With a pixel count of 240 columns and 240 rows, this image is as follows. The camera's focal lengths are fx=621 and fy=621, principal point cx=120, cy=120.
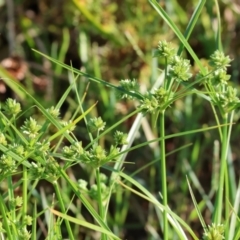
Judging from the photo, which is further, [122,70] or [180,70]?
[122,70]

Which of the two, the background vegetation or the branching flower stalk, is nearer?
the branching flower stalk

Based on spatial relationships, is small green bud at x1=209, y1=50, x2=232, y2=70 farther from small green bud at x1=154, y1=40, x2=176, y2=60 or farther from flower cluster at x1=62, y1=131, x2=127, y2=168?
flower cluster at x1=62, y1=131, x2=127, y2=168

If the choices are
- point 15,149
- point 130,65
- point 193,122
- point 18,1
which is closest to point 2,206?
point 15,149

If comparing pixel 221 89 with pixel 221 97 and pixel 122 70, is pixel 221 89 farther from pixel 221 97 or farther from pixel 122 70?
pixel 122 70

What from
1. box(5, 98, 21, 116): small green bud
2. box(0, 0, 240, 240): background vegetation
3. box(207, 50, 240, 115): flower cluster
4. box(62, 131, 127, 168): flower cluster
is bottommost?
box(0, 0, 240, 240): background vegetation

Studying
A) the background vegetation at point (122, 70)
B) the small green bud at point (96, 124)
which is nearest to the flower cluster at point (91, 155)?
the small green bud at point (96, 124)

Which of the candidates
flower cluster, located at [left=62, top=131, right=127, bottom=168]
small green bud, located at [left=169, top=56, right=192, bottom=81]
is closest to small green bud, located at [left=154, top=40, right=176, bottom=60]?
small green bud, located at [left=169, top=56, right=192, bottom=81]

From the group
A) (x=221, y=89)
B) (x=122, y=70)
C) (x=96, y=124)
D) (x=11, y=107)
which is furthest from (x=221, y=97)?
(x=122, y=70)

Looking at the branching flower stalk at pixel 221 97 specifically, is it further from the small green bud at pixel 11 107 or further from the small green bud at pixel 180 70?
the small green bud at pixel 11 107

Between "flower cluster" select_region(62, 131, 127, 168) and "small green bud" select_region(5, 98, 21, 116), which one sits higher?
"small green bud" select_region(5, 98, 21, 116)
